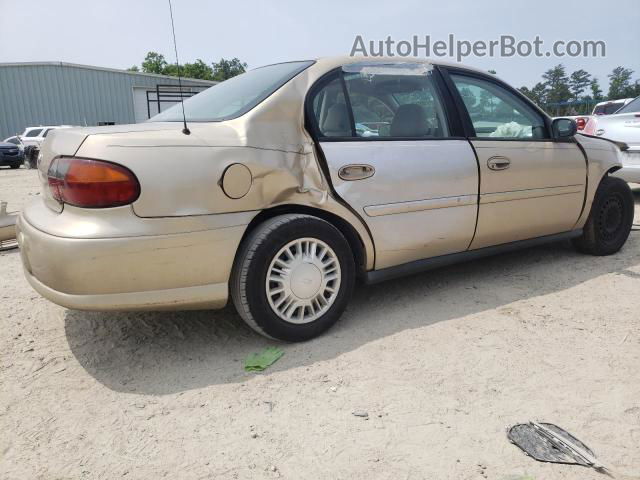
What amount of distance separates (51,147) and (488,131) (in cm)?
268

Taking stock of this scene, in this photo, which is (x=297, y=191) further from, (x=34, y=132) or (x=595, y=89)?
(x=595, y=89)

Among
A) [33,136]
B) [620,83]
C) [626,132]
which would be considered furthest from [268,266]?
[620,83]

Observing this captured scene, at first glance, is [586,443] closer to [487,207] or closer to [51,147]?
[487,207]

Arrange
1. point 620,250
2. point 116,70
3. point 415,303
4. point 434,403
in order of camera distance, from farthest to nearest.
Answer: point 116,70 → point 620,250 → point 415,303 → point 434,403

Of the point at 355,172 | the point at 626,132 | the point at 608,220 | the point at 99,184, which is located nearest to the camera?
the point at 99,184

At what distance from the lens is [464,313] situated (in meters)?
3.16

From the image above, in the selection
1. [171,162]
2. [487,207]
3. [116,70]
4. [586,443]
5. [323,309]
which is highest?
[116,70]

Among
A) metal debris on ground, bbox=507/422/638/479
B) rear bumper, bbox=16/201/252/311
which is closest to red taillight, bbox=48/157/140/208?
rear bumper, bbox=16/201/252/311

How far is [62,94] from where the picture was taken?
28953 millimetres

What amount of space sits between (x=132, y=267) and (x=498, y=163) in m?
2.41

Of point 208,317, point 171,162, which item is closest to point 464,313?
point 208,317

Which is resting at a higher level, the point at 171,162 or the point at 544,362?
the point at 171,162

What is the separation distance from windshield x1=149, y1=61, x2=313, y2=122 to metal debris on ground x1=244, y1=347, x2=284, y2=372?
1235mm

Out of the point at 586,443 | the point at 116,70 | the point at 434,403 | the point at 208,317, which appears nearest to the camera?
the point at 586,443
